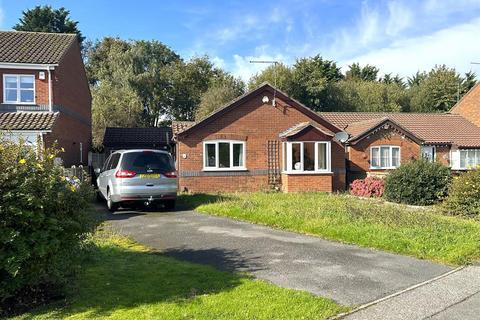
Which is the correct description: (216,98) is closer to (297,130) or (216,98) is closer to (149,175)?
(297,130)

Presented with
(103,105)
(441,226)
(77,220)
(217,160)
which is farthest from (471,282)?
(103,105)

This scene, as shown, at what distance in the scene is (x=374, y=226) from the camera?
10.5 metres

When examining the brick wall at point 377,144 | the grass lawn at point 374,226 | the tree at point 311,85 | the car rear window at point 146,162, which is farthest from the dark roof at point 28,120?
the tree at point 311,85

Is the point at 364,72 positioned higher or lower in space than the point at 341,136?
higher

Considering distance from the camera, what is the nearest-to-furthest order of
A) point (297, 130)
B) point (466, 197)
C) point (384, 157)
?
point (466, 197) < point (297, 130) < point (384, 157)

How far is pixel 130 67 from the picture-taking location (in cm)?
5156

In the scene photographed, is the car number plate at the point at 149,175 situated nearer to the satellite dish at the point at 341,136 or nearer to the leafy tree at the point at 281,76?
the satellite dish at the point at 341,136

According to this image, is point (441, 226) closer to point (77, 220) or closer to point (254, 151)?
point (77, 220)

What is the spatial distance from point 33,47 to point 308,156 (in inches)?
595

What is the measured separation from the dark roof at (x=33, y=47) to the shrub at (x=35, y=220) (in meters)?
18.4

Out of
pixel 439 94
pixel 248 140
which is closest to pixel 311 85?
pixel 439 94

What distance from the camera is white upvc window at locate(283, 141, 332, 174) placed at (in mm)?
21108

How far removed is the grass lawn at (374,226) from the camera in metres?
8.60

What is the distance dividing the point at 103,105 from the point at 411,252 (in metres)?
40.5
